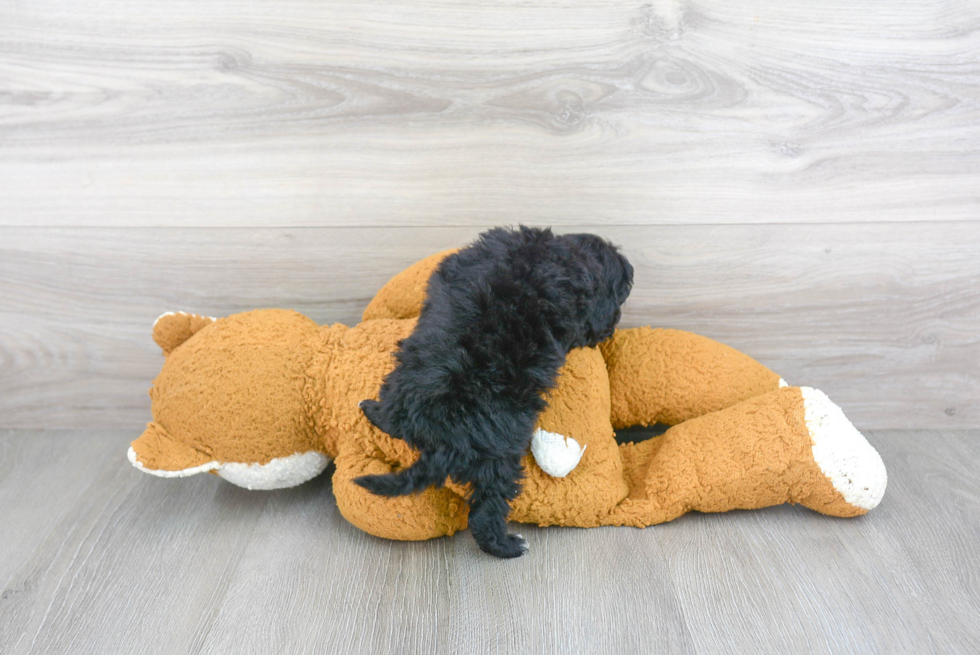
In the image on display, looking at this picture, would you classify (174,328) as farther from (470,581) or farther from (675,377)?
(675,377)

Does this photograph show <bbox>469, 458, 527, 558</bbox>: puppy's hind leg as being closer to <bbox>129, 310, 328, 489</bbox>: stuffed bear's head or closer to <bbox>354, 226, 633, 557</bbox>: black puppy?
<bbox>354, 226, 633, 557</bbox>: black puppy

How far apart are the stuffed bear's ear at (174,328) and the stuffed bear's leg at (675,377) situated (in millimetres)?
570

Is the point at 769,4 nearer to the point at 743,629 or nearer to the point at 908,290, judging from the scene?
the point at 908,290

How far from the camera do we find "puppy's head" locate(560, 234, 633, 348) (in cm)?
72

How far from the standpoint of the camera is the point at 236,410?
0.80 meters

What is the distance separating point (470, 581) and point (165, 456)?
1.30 ft

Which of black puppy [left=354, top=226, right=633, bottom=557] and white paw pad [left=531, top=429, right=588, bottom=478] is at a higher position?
black puppy [left=354, top=226, right=633, bottom=557]

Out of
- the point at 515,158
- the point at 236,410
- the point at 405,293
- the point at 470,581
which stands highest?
the point at 515,158

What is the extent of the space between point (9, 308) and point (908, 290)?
138cm

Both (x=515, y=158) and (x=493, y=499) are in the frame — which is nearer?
(x=493, y=499)

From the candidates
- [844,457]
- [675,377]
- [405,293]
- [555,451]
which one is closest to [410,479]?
[555,451]

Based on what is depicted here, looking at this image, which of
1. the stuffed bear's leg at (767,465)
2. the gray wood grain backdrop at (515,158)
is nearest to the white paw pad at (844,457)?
the stuffed bear's leg at (767,465)

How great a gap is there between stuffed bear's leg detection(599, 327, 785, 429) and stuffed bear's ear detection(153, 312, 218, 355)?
0.57 m

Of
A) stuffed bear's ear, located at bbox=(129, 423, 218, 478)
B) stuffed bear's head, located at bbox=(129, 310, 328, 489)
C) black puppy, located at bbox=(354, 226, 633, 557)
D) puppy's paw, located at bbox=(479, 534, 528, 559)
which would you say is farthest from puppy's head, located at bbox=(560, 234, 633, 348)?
stuffed bear's ear, located at bbox=(129, 423, 218, 478)
